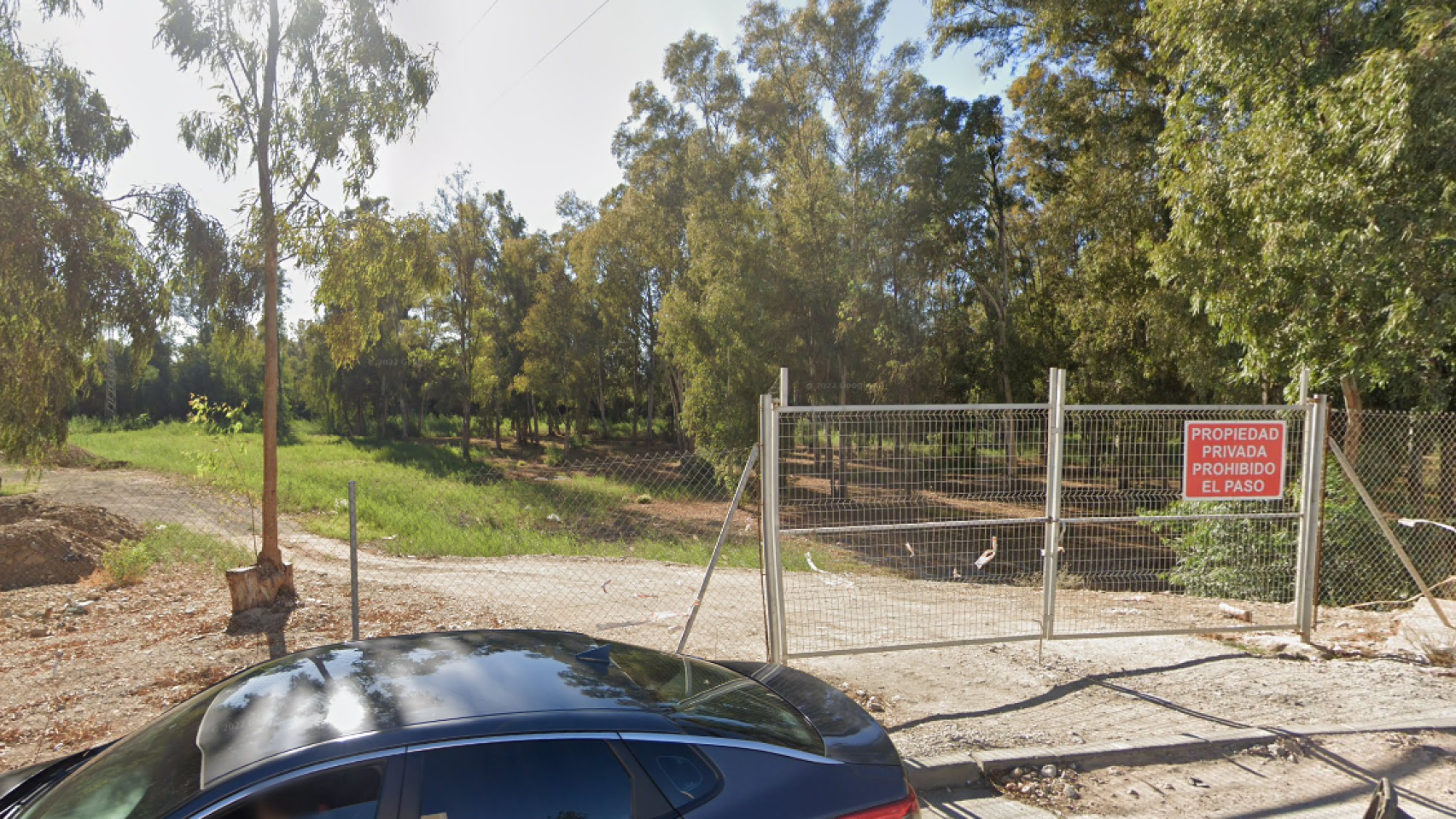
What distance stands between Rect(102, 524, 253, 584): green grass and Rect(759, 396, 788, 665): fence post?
8.72 m

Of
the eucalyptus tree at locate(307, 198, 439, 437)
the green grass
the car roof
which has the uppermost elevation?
the eucalyptus tree at locate(307, 198, 439, 437)

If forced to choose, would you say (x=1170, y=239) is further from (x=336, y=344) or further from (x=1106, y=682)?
(x=336, y=344)

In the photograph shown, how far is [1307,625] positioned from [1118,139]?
53.5 feet

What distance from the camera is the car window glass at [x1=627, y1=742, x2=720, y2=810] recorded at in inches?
95.7

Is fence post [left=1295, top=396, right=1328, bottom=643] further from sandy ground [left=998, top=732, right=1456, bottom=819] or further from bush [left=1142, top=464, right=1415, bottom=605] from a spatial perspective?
bush [left=1142, top=464, right=1415, bottom=605]

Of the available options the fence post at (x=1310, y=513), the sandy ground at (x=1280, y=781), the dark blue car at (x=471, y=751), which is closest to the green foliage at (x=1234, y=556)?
the fence post at (x=1310, y=513)

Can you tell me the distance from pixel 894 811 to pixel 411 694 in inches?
64.4

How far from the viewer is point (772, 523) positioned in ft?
19.0

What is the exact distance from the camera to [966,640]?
253 inches

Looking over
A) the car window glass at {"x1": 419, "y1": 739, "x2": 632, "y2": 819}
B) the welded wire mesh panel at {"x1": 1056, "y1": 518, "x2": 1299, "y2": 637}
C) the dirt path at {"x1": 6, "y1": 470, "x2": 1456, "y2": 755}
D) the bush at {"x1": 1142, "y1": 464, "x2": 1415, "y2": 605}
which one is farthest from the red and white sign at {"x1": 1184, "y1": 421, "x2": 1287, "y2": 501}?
the car window glass at {"x1": 419, "y1": 739, "x2": 632, "y2": 819}

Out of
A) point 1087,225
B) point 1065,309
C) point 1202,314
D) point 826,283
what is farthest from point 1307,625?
point 826,283

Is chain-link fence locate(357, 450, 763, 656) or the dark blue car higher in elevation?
the dark blue car

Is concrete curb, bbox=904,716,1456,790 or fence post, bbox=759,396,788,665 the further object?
fence post, bbox=759,396,788,665

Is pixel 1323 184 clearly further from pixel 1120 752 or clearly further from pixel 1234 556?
pixel 1120 752
